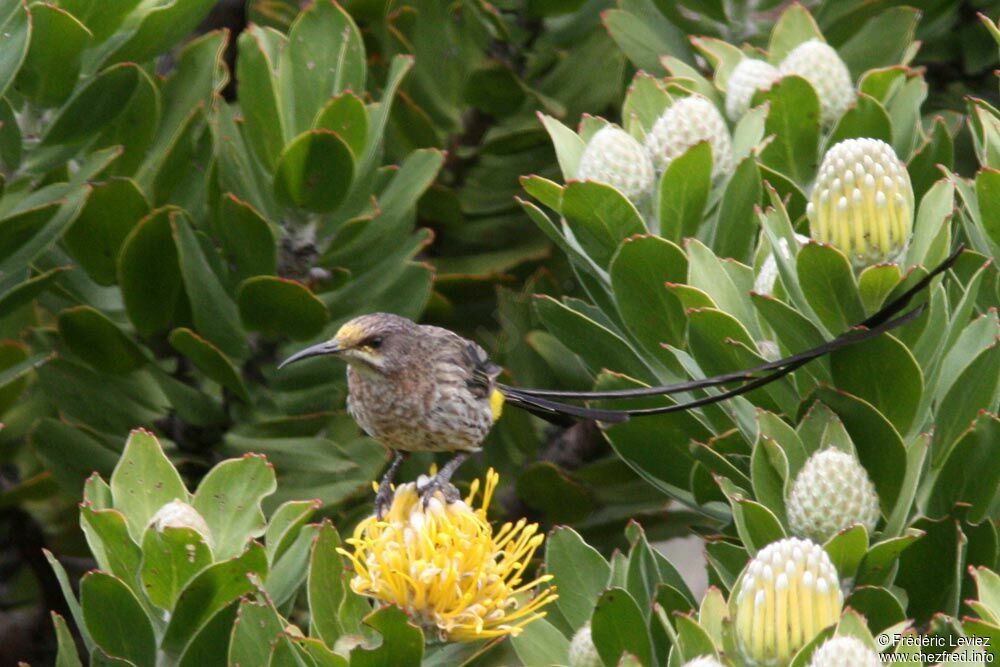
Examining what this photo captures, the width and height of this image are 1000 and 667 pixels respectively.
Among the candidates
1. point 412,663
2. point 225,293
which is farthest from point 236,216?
point 412,663

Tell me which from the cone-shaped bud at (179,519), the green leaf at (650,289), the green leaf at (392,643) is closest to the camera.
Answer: the green leaf at (392,643)

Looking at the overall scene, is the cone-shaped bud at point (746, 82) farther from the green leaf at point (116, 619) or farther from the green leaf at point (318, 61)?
the green leaf at point (116, 619)

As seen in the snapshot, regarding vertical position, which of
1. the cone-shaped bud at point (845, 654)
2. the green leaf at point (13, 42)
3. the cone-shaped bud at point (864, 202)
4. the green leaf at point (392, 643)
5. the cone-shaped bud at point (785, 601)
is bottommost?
the green leaf at point (392, 643)

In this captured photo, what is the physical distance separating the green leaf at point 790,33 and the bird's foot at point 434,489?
1.10m

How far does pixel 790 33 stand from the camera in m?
2.54

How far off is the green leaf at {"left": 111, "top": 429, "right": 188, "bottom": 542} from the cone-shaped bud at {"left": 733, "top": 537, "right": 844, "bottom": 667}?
0.80 metres

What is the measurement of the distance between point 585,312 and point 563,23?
964 millimetres

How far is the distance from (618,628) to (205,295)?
3.53ft

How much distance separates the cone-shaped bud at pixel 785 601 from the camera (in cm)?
143

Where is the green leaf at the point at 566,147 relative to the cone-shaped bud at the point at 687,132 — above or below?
below

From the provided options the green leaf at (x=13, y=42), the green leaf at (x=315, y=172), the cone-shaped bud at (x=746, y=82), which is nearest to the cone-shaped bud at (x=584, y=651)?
the green leaf at (x=315, y=172)

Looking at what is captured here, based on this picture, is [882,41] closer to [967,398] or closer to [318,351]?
[967,398]

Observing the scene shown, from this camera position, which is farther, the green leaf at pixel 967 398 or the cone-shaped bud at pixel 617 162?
the cone-shaped bud at pixel 617 162

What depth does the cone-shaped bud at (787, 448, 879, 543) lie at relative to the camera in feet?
5.43
